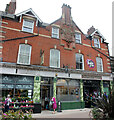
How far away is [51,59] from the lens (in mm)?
12812

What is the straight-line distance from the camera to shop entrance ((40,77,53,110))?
11.5 metres

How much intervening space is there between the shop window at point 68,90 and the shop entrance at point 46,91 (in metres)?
0.95

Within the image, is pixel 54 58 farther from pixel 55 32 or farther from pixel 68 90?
pixel 68 90

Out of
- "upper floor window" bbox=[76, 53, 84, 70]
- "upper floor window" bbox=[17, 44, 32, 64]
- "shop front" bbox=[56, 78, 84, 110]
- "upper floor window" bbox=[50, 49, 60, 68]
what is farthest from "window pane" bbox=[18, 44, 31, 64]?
"upper floor window" bbox=[76, 53, 84, 70]

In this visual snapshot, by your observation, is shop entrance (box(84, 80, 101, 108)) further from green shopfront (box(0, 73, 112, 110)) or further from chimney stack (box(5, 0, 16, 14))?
chimney stack (box(5, 0, 16, 14))

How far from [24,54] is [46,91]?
4956 millimetres

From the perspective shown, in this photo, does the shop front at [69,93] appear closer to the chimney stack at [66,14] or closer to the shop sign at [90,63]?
the shop sign at [90,63]

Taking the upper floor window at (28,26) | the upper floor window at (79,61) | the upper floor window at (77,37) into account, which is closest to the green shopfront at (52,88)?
the upper floor window at (79,61)

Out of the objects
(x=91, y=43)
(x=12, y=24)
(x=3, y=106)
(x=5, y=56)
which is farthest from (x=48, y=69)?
(x=91, y=43)

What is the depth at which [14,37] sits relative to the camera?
11500 millimetres

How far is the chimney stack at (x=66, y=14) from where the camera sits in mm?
15309

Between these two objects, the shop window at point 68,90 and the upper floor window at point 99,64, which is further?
the upper floor window at point 99,64

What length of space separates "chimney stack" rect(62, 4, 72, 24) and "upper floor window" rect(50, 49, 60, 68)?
517 cm

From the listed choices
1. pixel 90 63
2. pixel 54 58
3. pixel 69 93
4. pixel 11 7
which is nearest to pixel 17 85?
pixel 54 58
